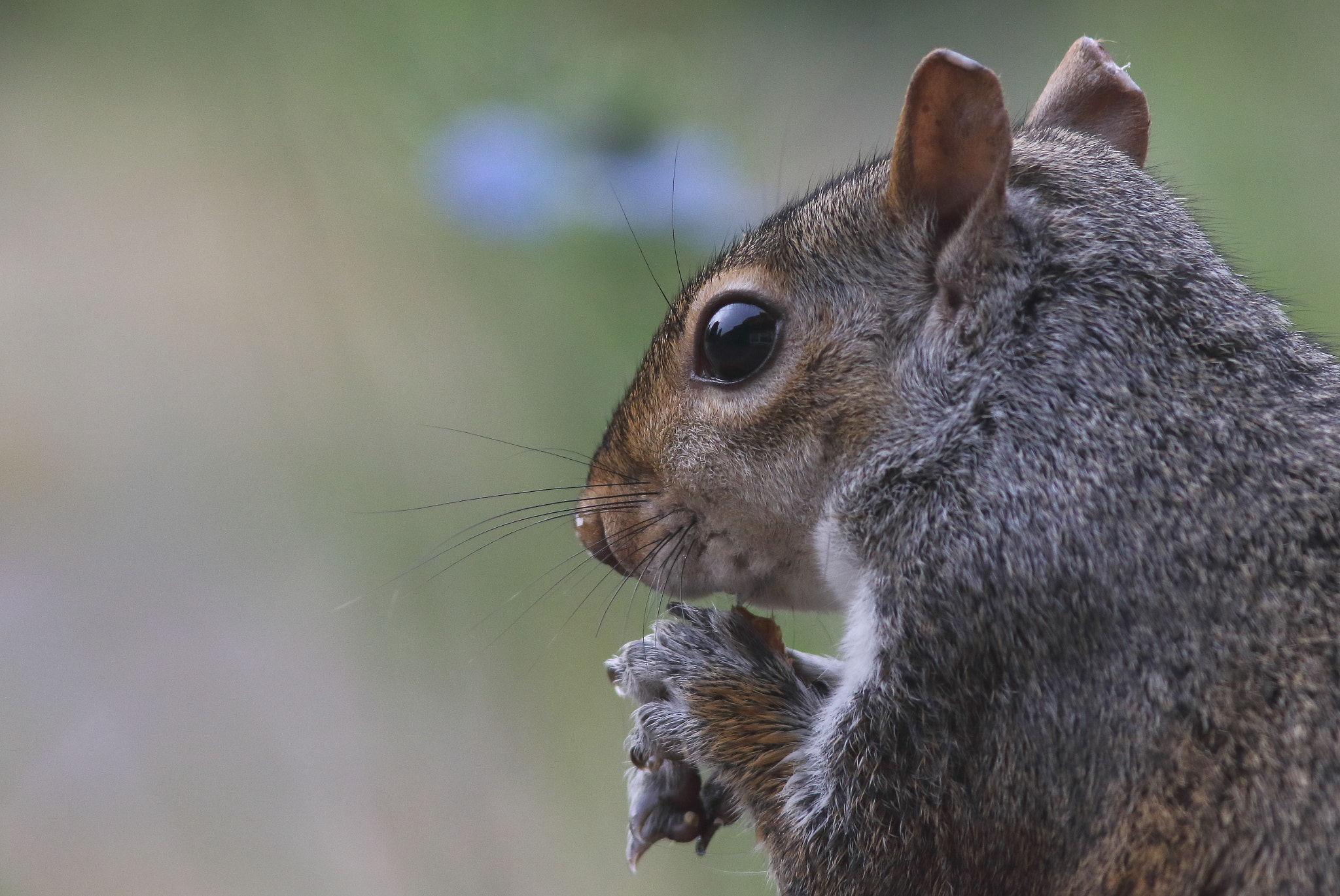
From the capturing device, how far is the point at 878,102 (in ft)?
10.6

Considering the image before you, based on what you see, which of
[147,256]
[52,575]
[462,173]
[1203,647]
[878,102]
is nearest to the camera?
[1203,647]

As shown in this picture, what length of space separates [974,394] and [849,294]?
0.47 ft

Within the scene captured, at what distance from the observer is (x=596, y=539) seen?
3.51 ft

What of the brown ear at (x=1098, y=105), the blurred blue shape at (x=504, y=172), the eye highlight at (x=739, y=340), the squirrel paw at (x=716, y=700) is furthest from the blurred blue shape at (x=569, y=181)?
the squirrel paw at (x=716, y=700)

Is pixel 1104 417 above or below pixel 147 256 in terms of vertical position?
above

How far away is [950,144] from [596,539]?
45 cm

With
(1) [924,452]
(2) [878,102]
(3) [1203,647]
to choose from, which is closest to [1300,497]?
(3) [1203,647]

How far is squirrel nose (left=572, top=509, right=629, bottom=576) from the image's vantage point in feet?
3.48

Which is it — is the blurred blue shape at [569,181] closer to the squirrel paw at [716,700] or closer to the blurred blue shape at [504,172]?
the blurred blue shape at [504,172]

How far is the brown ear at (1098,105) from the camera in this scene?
1131 millimetres

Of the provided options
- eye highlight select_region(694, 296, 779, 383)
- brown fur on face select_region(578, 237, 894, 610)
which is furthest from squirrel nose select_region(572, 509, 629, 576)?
eye highlight select_region(694, 296, 779, 383)

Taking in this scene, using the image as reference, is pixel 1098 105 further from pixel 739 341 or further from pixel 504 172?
pixel 504 172

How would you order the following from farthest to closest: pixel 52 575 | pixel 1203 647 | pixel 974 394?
pixel 52 575, pixel 974 394, pixel 1203 647

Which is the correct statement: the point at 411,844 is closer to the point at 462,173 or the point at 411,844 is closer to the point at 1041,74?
the point at 462,173
